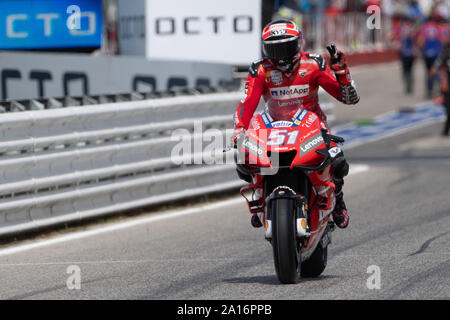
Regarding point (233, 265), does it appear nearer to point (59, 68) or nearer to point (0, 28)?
point (59, 68)

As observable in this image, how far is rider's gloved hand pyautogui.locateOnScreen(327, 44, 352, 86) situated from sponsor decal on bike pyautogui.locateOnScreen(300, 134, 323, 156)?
0.55 m

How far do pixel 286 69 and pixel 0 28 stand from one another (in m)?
10.6

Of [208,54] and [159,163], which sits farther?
[208,54]

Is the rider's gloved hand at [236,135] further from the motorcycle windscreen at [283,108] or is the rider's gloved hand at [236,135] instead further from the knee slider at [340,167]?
the knee slider at [340,167]

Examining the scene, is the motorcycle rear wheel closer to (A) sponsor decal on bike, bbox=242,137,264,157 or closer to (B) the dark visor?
(A) sponsor decal on bike, bbox=242,137,264,157

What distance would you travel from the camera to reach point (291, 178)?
6949 mm

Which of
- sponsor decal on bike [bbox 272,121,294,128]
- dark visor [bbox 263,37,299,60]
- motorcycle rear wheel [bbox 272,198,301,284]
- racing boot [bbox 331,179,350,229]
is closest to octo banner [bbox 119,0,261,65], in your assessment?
racing boot [bbox 331,179,350,229]

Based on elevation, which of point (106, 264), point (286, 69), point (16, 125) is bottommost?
point (106, 264)

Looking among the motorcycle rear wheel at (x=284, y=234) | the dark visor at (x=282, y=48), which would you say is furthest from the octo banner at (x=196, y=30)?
the motorcycle rear wheel at (x=284, y=234)

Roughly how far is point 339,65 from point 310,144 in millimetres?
682

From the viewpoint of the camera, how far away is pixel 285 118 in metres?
7.31

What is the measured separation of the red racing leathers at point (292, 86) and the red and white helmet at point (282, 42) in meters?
0.13

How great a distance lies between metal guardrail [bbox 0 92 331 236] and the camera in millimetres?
9430
